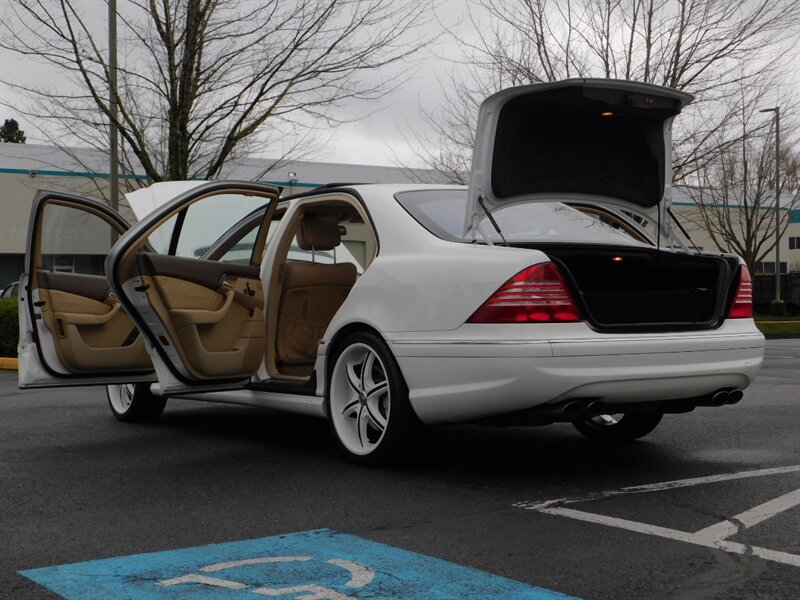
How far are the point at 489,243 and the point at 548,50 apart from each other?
14692 mm

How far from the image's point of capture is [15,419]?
25.8ft

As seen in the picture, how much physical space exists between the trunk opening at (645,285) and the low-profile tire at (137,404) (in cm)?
374

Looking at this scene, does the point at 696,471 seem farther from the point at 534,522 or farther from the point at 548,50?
the point at 548,50

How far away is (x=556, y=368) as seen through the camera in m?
4.66

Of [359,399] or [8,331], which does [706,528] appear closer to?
[359,399]

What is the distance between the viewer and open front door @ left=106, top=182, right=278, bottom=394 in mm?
5723

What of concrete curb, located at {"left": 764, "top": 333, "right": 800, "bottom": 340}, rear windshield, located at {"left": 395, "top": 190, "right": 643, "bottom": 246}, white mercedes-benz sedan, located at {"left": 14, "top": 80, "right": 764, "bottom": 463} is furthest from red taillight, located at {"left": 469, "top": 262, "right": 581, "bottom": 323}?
concrete curb, located at {"left": 764, "top": 333, "right": 800, "bottom": 340}

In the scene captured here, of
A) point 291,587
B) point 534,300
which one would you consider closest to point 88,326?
point 534,300

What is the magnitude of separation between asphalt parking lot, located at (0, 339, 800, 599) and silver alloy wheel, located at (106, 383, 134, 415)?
51 centimetres

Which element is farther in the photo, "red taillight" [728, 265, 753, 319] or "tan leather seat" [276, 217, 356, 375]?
"tan leather seat" [276, 217, 356, 375]

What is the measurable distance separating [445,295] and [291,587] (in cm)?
200

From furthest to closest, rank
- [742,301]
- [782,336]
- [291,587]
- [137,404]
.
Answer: [782,336], [137,404], [742,301], [291,587]

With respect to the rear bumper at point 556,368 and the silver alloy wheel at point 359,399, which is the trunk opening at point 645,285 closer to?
the rear bumper at point 556,368

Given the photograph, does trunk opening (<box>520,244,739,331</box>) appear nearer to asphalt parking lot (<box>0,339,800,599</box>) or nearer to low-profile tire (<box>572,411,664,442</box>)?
asphalt parking lot (<box>0,339,800,599</box>)
